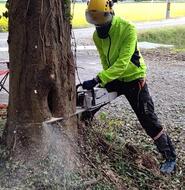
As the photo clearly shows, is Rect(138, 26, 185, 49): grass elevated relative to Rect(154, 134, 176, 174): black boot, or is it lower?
lower

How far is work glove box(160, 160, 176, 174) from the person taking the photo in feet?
19.2

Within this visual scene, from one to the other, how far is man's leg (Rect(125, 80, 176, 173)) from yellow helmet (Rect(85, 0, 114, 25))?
87 centimetres

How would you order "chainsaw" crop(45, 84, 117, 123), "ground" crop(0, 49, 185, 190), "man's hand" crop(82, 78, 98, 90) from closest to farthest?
"ground" crop(0, 49, 185, 190)
"man's hand" crop(82, 78, 98, 90)
"chainsaw" crop(45, 84, 117, 123)

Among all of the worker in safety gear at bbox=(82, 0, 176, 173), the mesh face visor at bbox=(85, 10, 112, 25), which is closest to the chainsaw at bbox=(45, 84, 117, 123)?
the worker in safety gear at bbox=(82, 0, 176, 173)

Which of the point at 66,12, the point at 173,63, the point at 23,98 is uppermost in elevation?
the point at 66,12

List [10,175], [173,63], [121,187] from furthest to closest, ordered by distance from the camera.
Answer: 1. [173,63]
2. [121,187]
3. [10,175]

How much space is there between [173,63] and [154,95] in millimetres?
5283

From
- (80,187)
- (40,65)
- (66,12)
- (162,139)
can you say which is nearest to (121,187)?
(80,187)

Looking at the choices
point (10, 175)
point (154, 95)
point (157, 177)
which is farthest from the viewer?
point (154, 95)

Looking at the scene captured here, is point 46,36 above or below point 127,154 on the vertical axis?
above

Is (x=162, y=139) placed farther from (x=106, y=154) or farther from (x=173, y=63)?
(x=173, y=63)

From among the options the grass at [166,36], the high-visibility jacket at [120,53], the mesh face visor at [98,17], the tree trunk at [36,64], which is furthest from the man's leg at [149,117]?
the grass at [166,36]

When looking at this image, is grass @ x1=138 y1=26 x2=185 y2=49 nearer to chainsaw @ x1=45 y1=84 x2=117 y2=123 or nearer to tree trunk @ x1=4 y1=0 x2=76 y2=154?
chainsaw @ x1=45 y1=84 x2=117 y2=123

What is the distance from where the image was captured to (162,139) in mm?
5977
